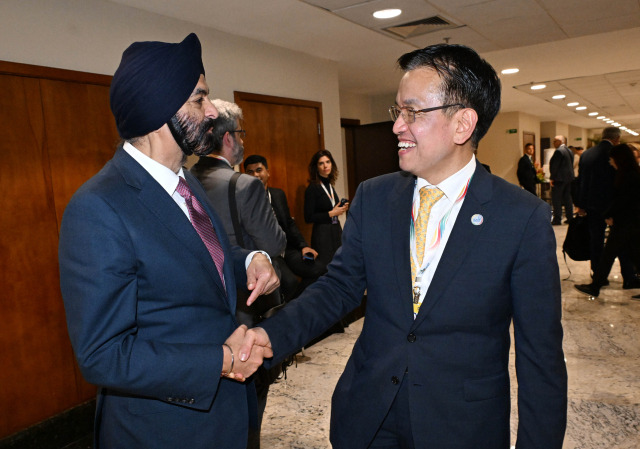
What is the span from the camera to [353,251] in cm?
149

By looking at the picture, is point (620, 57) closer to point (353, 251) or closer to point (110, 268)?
point (353, 251)

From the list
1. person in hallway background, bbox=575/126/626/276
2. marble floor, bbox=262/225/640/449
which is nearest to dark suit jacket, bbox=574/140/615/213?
person in hallway background, bbox=575/126/626/276

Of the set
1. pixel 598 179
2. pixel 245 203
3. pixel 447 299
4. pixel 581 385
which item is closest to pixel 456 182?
pixel 447 299

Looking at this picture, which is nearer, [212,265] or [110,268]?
[110,268]

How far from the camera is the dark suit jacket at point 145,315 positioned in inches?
40.9

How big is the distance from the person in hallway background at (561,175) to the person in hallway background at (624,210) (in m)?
5.69

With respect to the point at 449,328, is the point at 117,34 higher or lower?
higher

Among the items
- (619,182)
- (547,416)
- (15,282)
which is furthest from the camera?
(619,182)

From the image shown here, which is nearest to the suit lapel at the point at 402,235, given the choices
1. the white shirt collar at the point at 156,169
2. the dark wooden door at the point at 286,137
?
the white shirt collar at the point at 156,169

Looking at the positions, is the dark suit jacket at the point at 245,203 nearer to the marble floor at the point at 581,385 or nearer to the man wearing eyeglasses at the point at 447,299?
the man wearing eyeglasses at the point at 447,299

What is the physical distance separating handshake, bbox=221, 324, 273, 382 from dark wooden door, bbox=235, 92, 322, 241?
3.89 metres

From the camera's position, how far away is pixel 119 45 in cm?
365

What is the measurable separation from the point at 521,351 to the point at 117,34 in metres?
3.63

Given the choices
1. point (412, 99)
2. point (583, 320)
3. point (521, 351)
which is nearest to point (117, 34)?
point (412, 99)
